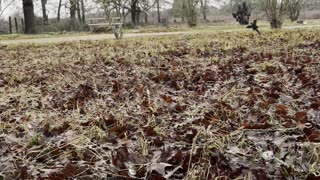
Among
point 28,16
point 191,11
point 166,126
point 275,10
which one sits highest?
point 191,11

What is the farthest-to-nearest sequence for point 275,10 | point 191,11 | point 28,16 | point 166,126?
point 191,11 < point 28,16 < point 275,10 < point 166,126

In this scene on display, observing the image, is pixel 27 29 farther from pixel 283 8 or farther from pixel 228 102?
pixel 228 102

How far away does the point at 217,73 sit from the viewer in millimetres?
4570

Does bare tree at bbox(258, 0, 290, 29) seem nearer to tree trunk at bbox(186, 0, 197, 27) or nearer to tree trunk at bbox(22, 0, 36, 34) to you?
tree trunk at bbox(186, 0, 197, 27)

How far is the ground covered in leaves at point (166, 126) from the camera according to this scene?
1.75 m

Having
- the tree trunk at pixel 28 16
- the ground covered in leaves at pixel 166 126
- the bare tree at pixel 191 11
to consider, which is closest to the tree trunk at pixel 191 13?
the bare tree at pixel 191 11

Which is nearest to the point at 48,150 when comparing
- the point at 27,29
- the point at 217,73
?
the point at 217,73

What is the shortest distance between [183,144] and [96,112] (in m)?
0.98

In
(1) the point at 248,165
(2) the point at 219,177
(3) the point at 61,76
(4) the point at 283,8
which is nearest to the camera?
(2) the point at 219,177

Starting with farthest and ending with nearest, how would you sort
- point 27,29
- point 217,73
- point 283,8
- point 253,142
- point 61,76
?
point 27,29 → point 283,8 → point 61,76 → point 217,73 → point 253,142

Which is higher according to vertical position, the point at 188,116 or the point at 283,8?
the point at 283,8

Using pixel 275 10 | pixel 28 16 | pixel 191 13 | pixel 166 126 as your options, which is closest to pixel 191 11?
pixel 191 13

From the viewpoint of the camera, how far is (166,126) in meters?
2.50

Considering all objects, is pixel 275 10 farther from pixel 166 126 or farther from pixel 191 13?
pixel 166 126
